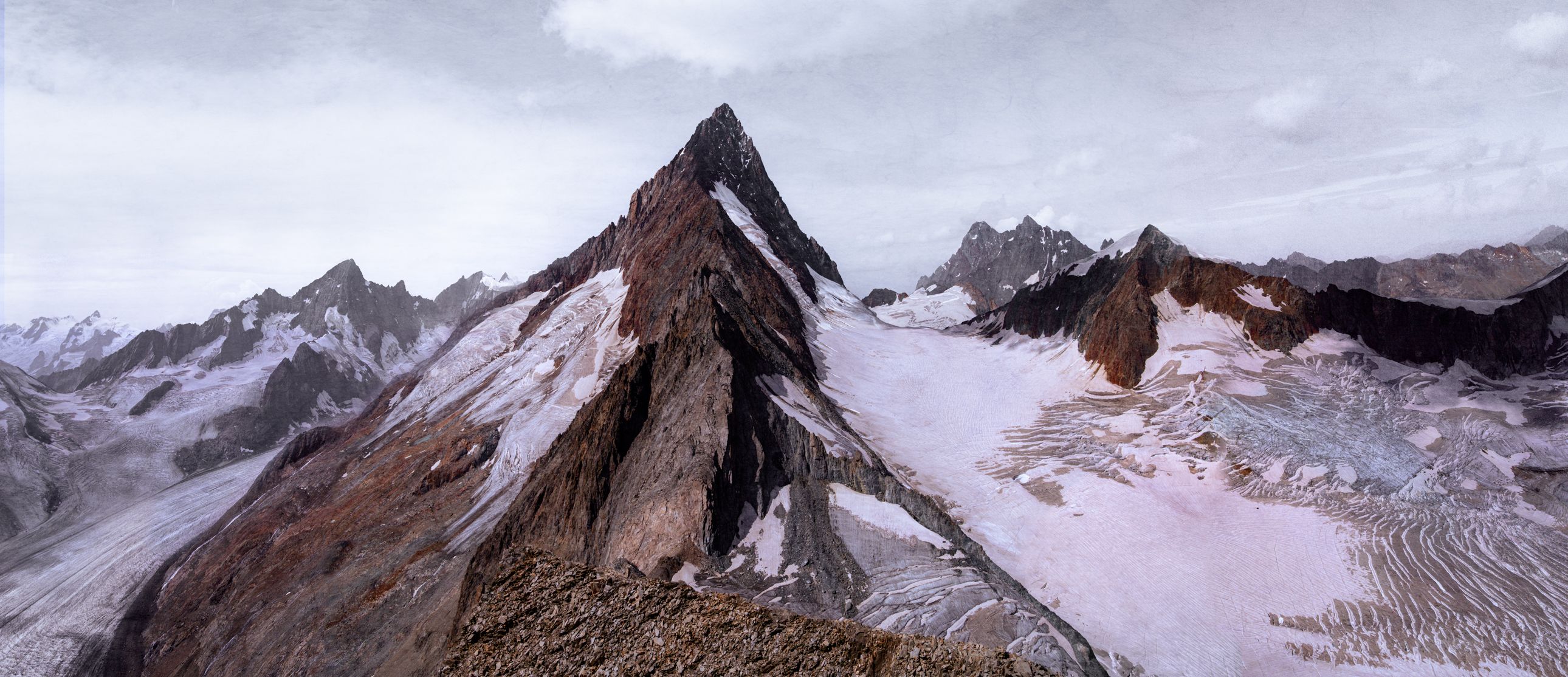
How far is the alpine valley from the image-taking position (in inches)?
687

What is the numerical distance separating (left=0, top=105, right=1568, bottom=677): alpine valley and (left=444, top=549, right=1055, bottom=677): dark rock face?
0.02m

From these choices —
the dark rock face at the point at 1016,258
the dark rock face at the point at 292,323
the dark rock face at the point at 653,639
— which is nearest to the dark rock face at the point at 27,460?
the dark rock face at the point at 292,323

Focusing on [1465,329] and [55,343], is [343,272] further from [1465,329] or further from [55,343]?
[1465,329]

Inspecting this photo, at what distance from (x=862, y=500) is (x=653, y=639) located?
64.7 ft

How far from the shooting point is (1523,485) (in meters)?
29.0

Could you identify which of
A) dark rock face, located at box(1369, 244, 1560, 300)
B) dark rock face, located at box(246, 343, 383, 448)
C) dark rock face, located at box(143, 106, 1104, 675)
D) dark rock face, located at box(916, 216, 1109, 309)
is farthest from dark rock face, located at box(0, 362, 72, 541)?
dark rock face, located at box(1369, 244, 1560, 300)

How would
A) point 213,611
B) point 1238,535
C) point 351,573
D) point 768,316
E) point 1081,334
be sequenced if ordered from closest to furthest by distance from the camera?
1. point 1238,535
2. point 351,573
3. point 213,611
4. point 768,316
5. point 1081,334

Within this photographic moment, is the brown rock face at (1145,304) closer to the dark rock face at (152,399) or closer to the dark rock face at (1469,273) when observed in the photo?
the dark rock face at (1469,273)

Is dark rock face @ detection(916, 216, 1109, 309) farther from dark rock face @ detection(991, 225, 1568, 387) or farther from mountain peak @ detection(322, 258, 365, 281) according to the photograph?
mountain peak @ detection(322, 258, 365, 281)

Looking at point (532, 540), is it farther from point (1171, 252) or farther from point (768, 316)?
point (1171, 252)

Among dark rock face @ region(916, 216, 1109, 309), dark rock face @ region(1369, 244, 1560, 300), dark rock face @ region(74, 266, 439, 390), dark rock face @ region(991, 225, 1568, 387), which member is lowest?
dark rock face @ region(1369, 244, 1560, 300)

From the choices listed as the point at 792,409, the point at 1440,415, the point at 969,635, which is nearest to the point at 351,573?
the point at 792,409

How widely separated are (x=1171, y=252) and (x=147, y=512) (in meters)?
91.0

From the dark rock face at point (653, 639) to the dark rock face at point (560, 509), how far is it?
146 mm
